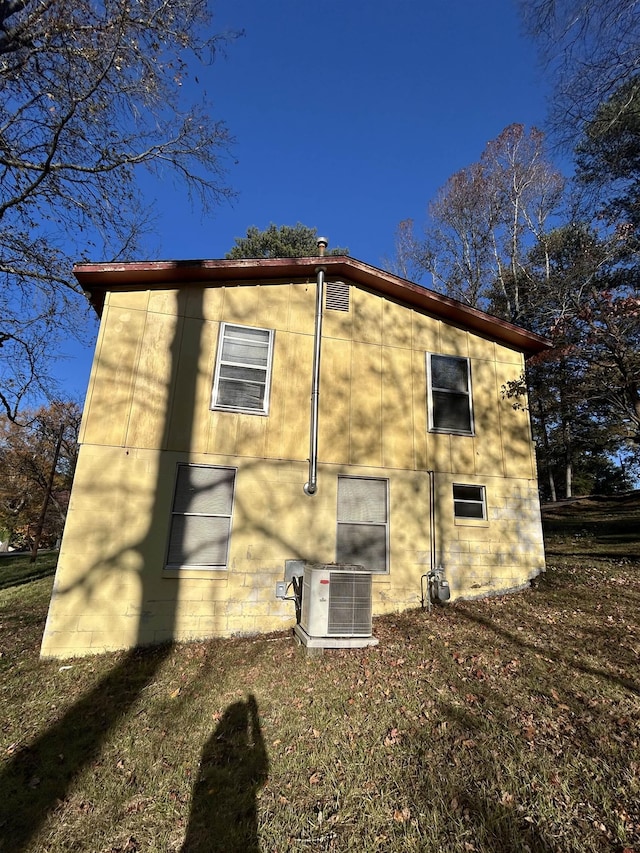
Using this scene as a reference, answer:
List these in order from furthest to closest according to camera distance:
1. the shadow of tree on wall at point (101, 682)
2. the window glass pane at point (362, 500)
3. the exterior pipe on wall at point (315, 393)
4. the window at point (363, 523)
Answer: the window glass pane at point (362, 500), the window at point (363, 523), the exterior pipe on wall at point (315, 393), the shadow of tree on wall at point (101, 682)

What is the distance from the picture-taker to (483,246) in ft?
62.4

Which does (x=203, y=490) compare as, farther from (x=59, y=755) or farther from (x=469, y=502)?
(x=469, y=502)

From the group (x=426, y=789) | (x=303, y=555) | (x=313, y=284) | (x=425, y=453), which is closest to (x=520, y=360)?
(x=425, y=453)

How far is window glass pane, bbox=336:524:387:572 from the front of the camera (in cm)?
704

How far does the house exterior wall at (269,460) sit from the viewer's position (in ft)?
19.9

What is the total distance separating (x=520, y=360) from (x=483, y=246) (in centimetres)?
1233

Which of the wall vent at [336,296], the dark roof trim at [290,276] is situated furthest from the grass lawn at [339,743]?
the wall vent at [336,296]

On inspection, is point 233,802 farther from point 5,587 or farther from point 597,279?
point 597,279

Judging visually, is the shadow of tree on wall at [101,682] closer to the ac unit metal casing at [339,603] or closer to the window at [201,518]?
the window at [201,518]

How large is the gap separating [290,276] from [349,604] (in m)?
5.61

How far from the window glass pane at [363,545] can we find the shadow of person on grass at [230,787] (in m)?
2.98

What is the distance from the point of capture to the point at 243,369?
7.29 meters

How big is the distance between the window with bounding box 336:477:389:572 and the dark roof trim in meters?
3.72

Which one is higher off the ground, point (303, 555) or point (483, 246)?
point (483, 246)
